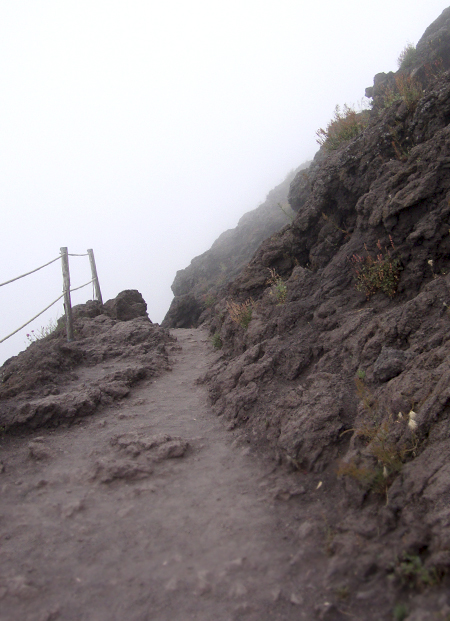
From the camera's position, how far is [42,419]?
5.50m

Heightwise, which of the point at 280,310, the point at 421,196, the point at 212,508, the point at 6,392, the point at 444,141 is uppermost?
the point at 6,392

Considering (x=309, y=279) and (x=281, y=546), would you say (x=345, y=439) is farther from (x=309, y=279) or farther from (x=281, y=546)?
(x=309, y=279)

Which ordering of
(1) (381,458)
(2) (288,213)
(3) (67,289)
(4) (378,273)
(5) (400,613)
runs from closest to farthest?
(5) (400,613) → (1) (381,458) → (4) (378,273) → (3) (67,289) → (2) (288,213)

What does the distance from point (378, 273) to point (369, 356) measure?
1.61 m

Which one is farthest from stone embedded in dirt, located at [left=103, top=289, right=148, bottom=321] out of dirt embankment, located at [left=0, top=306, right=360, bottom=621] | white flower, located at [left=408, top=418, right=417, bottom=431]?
white flower, located at [left=408, top=418, right=417, bottom=431]

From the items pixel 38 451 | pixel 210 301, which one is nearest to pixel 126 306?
pixel 210 301

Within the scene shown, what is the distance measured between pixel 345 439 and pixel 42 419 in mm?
4202

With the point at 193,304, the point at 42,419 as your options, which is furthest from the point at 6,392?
the point at 193,304

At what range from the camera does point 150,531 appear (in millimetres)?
3146

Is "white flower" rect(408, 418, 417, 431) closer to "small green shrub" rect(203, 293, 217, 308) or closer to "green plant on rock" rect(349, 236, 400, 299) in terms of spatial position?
"green plant on rock" rect(349, 236, 400, 299)

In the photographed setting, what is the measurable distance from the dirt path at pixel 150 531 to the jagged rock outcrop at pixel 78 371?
0.62 metres

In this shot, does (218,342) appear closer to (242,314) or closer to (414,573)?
(242,314)

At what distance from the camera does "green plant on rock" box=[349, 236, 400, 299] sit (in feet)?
18.1

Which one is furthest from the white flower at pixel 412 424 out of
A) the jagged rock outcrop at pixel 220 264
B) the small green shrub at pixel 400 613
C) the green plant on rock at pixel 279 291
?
the jagged rock outcrop at pixel 220 264
